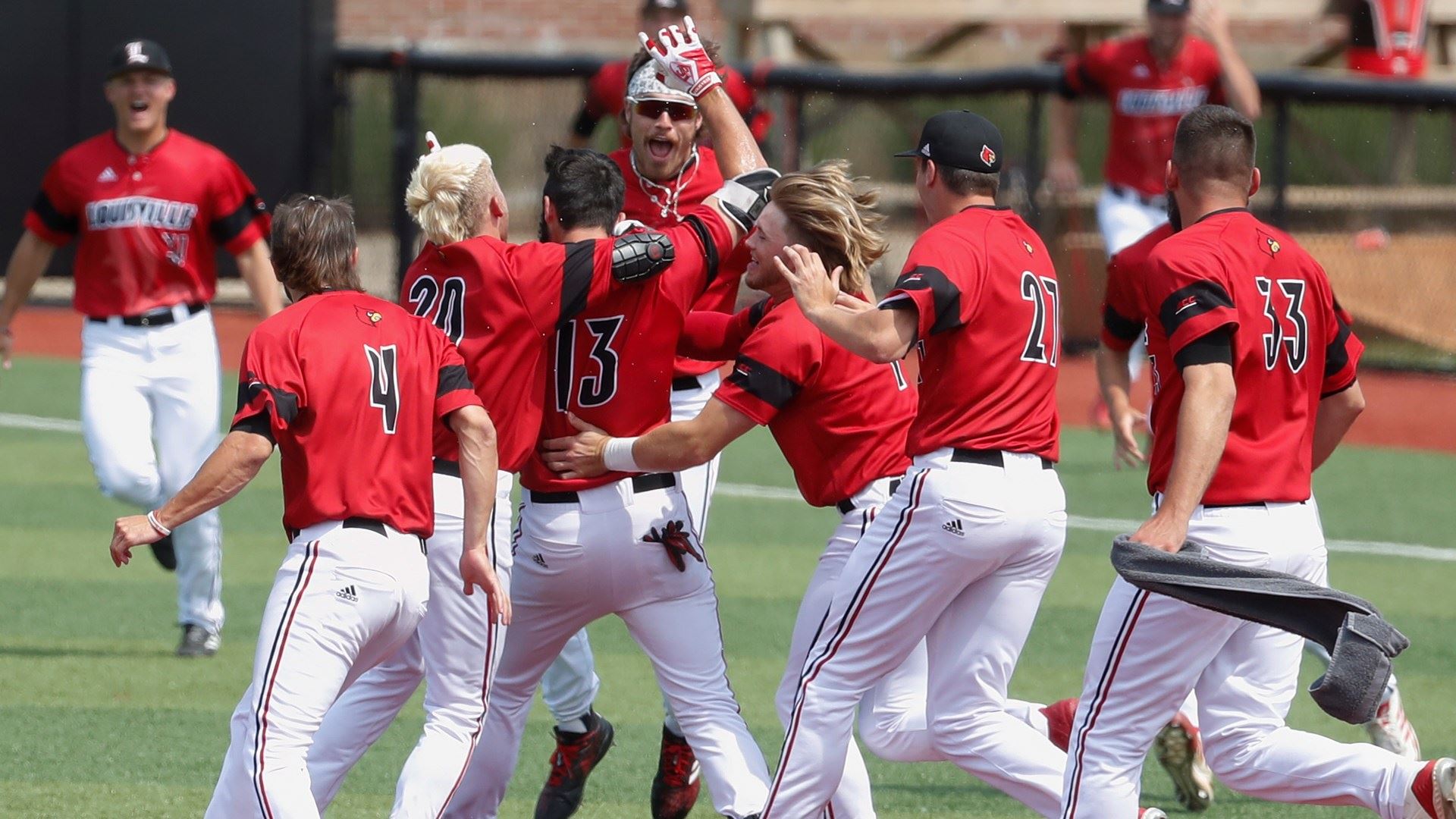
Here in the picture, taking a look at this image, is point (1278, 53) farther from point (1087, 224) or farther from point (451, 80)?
point (451, 80)

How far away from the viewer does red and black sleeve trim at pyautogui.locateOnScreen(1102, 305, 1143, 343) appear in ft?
18.0

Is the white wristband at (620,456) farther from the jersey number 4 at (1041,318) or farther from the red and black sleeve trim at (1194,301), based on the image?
the red and black sleeve trim at (1194,301)

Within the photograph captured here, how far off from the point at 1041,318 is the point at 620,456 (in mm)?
1181

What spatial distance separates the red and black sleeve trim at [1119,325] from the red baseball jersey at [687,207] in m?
1.20

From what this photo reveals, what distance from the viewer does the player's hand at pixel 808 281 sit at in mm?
4814

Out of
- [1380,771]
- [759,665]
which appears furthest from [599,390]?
[759,665]

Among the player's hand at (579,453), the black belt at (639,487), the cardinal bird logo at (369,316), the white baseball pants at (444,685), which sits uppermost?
the cardinal bird logo at (369,316)

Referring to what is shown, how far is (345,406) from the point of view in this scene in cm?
461

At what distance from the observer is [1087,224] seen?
17359 mm

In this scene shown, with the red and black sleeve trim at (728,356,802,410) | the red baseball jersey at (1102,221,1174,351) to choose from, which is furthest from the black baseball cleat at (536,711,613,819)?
the red baseball jersey at (1102,221,1174,351)

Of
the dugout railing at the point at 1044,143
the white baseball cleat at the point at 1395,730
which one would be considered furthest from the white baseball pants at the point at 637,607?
the dugout railing at the point at 1044,143

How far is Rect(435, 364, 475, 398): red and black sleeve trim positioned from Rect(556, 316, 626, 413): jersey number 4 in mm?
450

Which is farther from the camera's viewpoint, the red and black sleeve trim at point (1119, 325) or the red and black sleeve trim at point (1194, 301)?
the red and black sleeve trim at point (1119, 325)

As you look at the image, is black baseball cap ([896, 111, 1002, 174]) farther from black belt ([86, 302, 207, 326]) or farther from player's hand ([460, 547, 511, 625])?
black belt ([86, 302, 207, 326])
